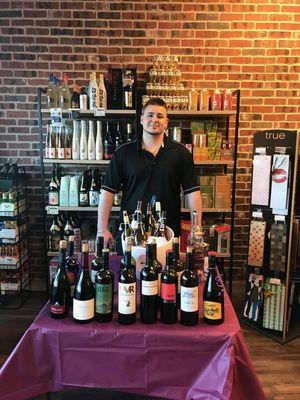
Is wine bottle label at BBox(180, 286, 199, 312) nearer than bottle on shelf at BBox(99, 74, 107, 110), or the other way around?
wine bottle label at BBox(180, 286, 199, 312)

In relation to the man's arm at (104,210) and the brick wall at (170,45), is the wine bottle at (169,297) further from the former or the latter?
the brick wall at (170,45)

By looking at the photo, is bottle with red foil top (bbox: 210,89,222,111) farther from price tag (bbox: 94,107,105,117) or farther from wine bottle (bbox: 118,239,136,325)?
wine bottle (bbox: 118,239,136,325)

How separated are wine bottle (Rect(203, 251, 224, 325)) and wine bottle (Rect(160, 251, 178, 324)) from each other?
13 cm

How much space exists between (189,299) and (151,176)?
48.5 inches

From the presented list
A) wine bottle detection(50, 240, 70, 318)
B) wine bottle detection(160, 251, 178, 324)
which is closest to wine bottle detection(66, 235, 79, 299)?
wine bottle detection(50, 240, 70, 318)

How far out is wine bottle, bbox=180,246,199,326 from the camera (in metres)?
1.43

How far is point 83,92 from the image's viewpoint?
3.29m

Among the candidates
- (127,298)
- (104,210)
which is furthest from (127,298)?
(104,210)

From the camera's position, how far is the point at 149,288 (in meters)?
1.46

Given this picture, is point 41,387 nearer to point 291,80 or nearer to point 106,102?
point 106,102

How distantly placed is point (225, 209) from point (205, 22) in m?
1.70

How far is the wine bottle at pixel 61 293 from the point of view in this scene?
152 cm

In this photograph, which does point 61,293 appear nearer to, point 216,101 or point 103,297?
point 103,297

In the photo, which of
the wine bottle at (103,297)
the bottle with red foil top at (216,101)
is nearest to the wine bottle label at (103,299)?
the wine bottle at (103,297)
